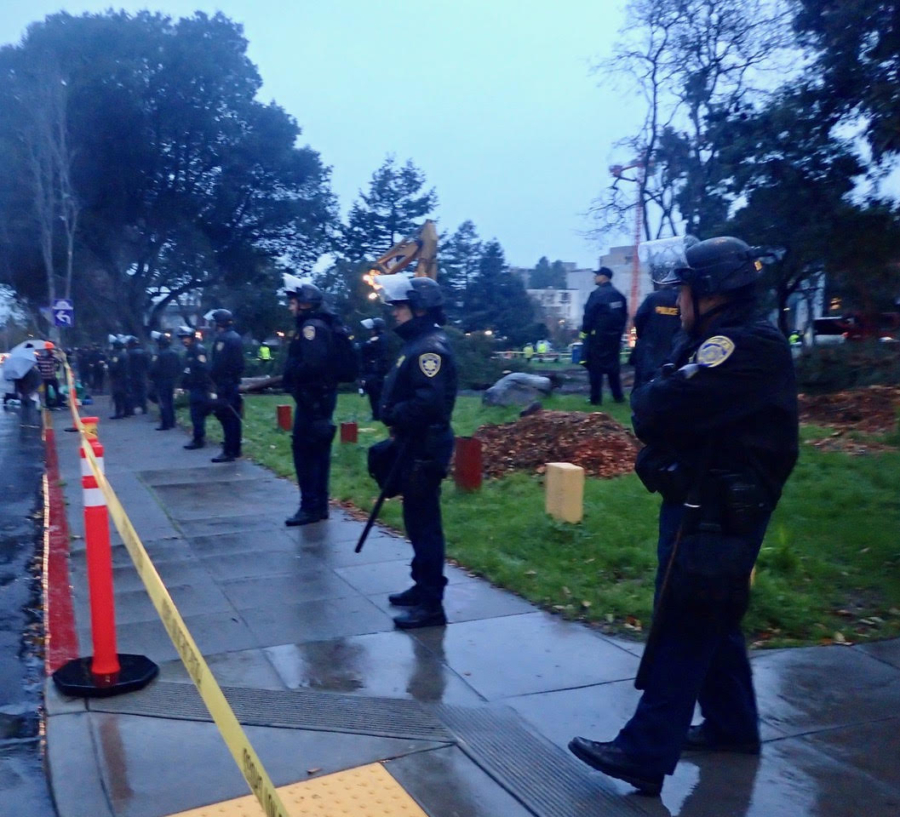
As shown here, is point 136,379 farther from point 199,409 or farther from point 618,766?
point 618,766

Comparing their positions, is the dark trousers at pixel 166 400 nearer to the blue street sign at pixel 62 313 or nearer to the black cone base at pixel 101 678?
the black cone base at pixel 101 678

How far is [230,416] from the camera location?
39.0 feet

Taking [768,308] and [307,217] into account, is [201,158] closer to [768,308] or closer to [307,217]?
[307,217]

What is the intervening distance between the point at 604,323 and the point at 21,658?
29.7 ft

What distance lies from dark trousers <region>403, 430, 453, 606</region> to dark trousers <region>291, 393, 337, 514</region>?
2588mm

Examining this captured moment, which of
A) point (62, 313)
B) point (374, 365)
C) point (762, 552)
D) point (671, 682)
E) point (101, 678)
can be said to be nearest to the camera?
point (671, 682)

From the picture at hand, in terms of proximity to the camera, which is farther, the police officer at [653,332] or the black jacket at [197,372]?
the black jacket at [197,372]

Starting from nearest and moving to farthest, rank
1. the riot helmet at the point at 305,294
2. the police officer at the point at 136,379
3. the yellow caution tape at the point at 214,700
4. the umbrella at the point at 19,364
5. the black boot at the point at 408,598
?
the yellow caution tape at the point at 214,700, the black boot at the point at 408,598, the riot helmet at the point at 305,294, the police officer at the point at 136,379, the umbrella at the point at 19,364

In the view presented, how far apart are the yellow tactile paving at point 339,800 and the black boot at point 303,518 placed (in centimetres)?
452

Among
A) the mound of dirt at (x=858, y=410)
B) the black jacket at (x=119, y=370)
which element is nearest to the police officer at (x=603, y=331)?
the mound of dirt at (x=858, y=410)

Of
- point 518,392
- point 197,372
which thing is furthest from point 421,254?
point 197,372

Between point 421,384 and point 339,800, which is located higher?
point 421,384

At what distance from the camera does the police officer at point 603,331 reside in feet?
41.0

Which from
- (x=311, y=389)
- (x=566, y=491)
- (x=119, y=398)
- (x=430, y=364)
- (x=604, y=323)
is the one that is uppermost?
(x=604, y=323)
